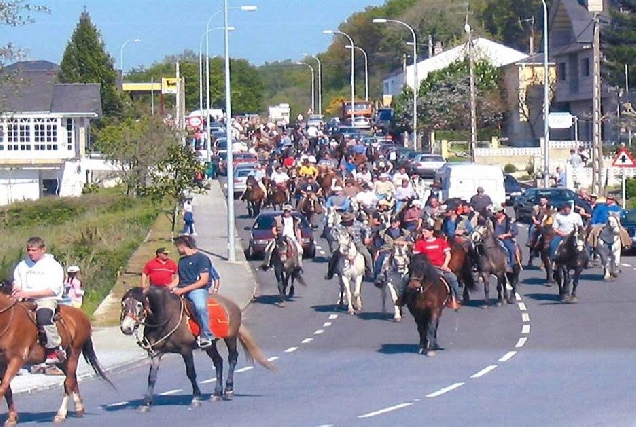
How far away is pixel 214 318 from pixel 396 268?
926 cm

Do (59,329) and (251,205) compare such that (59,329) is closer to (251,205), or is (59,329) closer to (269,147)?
(251,205)

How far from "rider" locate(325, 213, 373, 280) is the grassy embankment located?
5466 mm

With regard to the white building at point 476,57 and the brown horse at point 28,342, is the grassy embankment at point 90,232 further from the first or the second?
the white building at point 476,57

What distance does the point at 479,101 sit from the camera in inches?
3647

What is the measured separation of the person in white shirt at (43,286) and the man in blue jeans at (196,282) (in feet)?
5.09

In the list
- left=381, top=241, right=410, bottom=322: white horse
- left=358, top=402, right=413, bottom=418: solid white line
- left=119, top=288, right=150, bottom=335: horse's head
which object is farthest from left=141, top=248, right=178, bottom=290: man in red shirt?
left=381, top=241, right=410, bottom=322: white horse

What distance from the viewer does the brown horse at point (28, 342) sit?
50.2 feet

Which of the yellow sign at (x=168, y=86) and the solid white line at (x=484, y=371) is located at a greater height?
the yellow sign at (x=168, y=86)

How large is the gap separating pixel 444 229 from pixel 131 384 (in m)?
13.3

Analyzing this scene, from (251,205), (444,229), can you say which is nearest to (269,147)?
(251,205)

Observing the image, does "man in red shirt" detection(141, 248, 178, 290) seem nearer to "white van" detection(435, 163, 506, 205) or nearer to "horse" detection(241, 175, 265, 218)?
"white van" detection(435, 163, 506, 205)

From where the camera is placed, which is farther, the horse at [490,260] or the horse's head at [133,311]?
the horse at [490,260]

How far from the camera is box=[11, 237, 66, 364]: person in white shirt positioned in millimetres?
15945

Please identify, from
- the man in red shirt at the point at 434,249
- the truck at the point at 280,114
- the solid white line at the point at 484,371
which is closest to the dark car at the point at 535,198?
the man in red shirt at the point at 434,249
